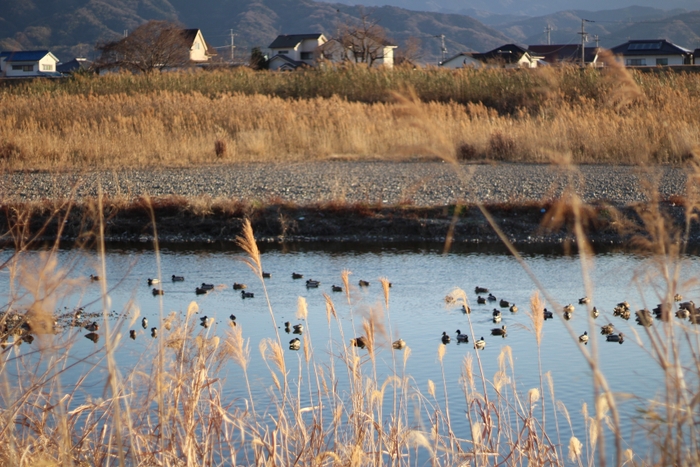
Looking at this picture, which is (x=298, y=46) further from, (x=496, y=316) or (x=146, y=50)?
(x=496, y=316)

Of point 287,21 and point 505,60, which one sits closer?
point 505,60

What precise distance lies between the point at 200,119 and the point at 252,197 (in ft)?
24.7

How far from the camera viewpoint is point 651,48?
57531 mm

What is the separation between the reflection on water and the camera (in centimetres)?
510

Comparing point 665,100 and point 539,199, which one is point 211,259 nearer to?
point 539,199

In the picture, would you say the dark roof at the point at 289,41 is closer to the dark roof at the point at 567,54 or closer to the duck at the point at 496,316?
the dark roof at the point at 567,54

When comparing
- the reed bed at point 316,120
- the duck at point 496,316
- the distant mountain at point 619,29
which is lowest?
the duck at point 496,316

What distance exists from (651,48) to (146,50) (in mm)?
38522

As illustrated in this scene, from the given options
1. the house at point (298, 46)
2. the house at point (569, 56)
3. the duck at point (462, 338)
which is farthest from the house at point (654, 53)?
the duck at point (462, 338)

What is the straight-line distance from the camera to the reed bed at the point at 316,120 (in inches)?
568

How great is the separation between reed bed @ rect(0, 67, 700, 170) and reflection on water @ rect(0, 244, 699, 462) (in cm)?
378

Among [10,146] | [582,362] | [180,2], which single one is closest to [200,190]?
[10,146]

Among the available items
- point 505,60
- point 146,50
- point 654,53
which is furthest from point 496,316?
point 654,53

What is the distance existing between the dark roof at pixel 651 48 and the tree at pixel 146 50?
109ft
